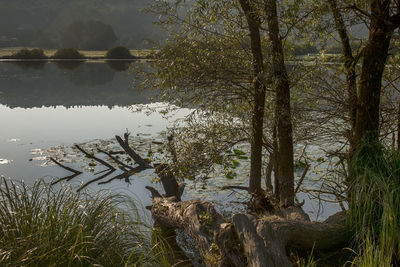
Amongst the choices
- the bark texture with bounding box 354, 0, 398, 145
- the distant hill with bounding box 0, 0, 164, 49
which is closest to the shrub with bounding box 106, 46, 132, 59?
the distant hill with bounding box 0, 0, 164, 49

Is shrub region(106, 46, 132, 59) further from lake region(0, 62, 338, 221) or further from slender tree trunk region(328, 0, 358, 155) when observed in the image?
slender tree trunk region(328, 0, 358, 155)

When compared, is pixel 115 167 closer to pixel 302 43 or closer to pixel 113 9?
pixel 302 43

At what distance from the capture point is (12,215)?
412cm

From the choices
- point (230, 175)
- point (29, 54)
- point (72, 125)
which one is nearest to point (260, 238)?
point (230, 175)

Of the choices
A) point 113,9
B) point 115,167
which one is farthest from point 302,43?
point 113,9

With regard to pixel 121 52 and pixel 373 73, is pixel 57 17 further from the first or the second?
pixel 373 73

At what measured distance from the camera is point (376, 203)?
15.5 feet

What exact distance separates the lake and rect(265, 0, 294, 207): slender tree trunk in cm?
133

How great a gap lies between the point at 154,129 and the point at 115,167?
12.9 feet

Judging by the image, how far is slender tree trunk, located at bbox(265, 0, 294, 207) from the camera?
21.2 ft

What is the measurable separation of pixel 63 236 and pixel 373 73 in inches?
161

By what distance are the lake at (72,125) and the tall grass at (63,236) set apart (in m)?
1.01

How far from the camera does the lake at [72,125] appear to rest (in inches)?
377

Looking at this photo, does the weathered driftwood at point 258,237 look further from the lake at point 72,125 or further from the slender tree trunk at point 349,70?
the slender tree trunk at point 349,70
